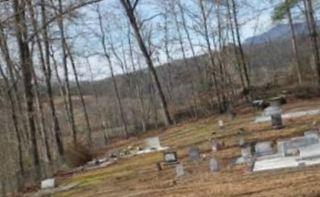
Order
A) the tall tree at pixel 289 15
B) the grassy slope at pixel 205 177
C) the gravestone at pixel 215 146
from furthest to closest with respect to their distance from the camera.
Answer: the tall tree at pixel 289 15 < the gravestone at pixel 215 146 < the grassy slope at pixel 205 177

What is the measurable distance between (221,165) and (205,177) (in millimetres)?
1489

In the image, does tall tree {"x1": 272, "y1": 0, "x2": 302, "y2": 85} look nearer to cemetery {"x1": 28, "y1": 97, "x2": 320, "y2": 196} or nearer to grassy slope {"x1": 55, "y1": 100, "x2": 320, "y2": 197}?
grassy slope {"x1": 55, "y1": 100, "x2": 320, "y2": 197}

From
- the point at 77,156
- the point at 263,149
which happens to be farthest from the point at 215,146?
the point at 77,156

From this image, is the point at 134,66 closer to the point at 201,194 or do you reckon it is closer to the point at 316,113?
the point at 316,113

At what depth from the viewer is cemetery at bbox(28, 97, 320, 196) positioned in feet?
35.9

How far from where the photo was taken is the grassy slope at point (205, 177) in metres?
10.1

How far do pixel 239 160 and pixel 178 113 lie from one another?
107 feet

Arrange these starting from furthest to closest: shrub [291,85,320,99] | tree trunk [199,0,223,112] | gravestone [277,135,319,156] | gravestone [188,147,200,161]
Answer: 1. tree trunk [199,0,223,112]
2. shrub [291,85,320,99]
3. gravestone [188,147,200,161]
4. gravestone [277,135,319,156]

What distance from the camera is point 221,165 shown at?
14.4 m

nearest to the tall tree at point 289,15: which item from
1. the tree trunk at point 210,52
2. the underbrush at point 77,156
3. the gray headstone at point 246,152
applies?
the tree trunk at point 210,52

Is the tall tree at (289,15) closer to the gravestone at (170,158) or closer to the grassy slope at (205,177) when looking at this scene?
the grassy slope at (205,177)

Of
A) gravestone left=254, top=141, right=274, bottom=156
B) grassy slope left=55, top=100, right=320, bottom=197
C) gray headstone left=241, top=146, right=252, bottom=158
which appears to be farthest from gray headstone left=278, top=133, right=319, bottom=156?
grassy slope left=55, top=100, right=320, bottom=197

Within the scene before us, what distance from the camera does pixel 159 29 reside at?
49.7m

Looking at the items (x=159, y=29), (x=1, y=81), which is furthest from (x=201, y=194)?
(x=159, y=29)
